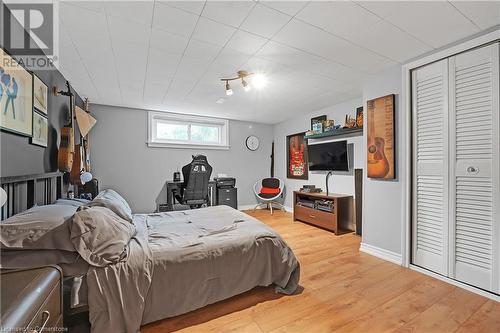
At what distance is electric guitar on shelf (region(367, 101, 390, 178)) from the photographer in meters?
2.69

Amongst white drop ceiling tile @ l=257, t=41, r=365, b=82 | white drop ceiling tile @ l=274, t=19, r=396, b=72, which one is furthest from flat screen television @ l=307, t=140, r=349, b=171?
white drop ceiling tile @ l=274, t=19, r=396, b=72

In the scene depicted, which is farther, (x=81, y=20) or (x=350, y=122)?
(x=350, y=122)

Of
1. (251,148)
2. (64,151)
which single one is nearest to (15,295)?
→ (64,151)

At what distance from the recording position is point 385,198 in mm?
2715

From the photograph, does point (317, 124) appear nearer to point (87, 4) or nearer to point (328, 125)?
point (328, 125)

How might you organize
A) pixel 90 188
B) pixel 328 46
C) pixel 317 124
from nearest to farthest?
pixel 328 46
pixel 90 188
pixel 317 124

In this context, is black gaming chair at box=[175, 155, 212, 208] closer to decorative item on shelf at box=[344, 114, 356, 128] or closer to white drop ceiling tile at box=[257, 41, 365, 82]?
white drop ceiling tile at box=[257, 41, 365, 82]

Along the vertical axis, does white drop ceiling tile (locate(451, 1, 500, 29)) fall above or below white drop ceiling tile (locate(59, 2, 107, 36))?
above

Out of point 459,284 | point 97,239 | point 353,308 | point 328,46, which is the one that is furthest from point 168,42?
point 459,284

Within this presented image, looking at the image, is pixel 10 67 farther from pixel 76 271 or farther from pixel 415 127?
pixel 415 127

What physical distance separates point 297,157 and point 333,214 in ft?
6.30

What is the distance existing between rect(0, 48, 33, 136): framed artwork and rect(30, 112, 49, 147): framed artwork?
95 millimetres

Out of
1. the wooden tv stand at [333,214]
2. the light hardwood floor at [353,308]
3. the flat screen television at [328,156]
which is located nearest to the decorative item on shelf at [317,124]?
the flat screen television at [328,156]

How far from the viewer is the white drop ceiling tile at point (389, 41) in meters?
1.91
